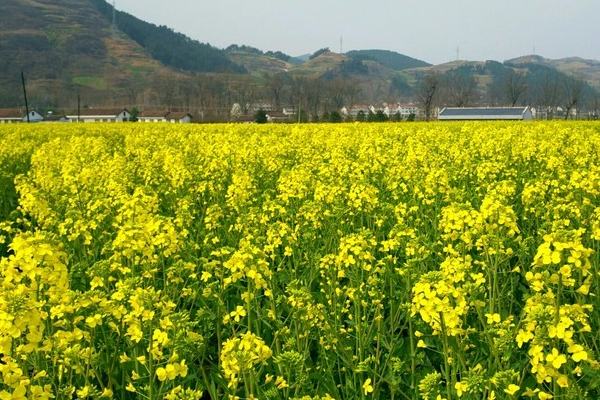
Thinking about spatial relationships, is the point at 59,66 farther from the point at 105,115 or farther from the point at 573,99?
the point at 573,99

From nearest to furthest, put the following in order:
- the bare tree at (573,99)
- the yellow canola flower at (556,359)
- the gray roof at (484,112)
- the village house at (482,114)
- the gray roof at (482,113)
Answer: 1. the yellow canola flower at (556,359)
2. the village house at (482,114)
3. the gray roof at (482,113)
4. the gray roof at (484,112)
5. the bare tree at (573,99)

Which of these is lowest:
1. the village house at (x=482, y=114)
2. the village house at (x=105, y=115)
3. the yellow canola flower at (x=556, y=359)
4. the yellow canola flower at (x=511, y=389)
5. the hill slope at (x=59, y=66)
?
the yellow canola flower at (x=511, y=389)

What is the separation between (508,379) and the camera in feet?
8.50

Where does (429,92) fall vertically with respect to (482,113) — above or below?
above

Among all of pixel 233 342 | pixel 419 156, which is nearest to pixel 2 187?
pixel 419 156

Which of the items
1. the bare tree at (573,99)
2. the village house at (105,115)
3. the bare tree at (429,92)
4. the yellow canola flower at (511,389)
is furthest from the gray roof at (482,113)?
the yellow canola flower at (511,389)

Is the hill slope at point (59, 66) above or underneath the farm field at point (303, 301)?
above

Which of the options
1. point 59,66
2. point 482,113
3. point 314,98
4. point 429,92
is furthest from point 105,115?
point 59,66

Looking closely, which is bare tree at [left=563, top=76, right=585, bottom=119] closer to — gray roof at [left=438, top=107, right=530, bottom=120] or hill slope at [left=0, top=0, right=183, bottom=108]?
gray roof at [left=438, top=107, right=530, bottom=120]

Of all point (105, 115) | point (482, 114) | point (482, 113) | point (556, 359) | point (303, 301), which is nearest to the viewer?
point (556, 359)

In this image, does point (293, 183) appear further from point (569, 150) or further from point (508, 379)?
point (569, 150)

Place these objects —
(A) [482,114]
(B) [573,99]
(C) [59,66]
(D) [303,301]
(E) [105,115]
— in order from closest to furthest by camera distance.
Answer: (D) [303,301] → (A) [482,114] → (B) [573,99] → (E) [105,115] → (C) [59,66]

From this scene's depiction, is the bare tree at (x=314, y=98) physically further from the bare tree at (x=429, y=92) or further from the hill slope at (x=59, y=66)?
the hill slope at (x=59, y=66)

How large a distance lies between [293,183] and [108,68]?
187 meters
